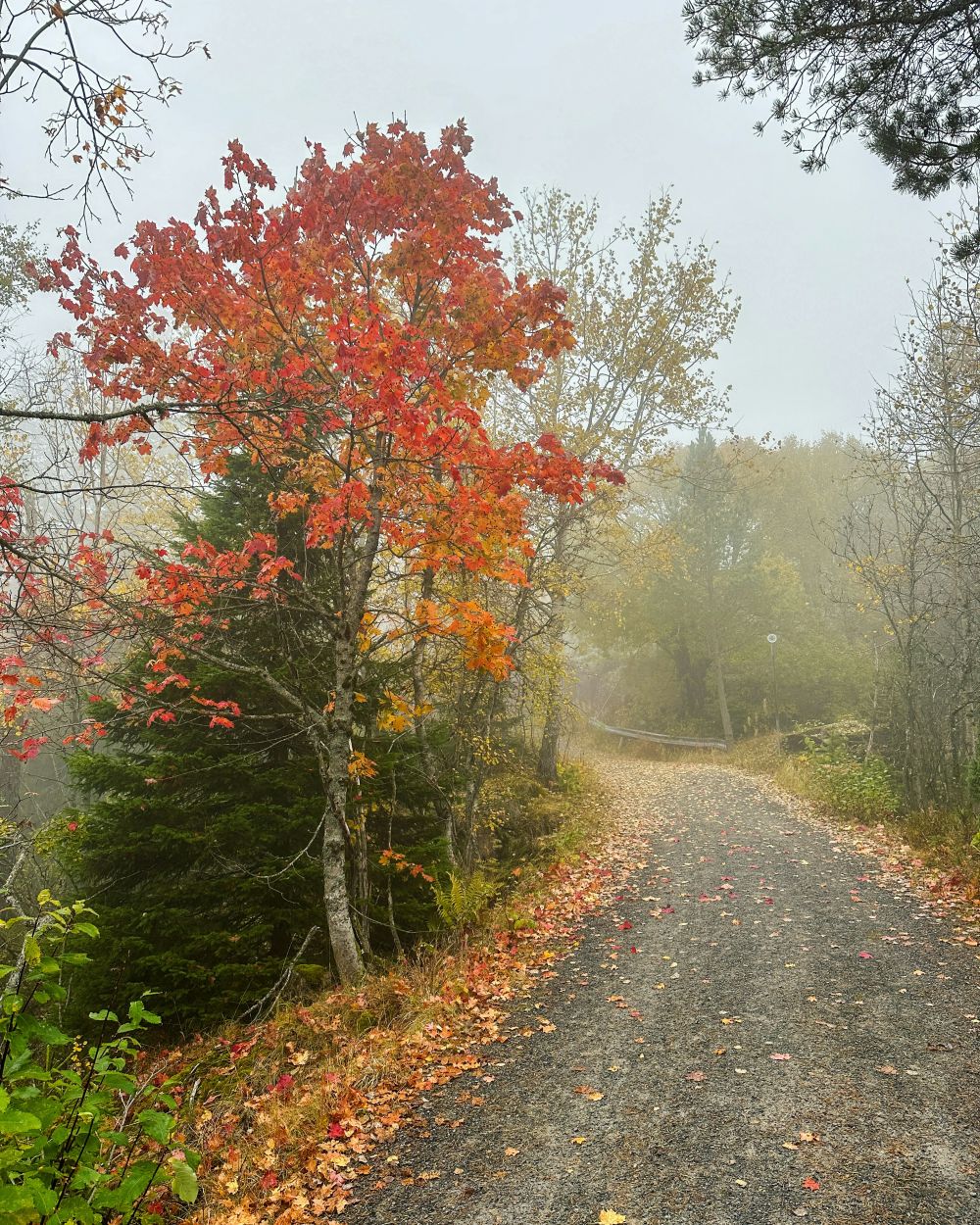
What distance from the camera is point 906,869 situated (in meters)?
9.01

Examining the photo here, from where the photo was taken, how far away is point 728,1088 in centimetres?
448

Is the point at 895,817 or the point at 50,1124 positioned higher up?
the point at 50,1124

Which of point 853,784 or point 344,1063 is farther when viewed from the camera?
point 853,784

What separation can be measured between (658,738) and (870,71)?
80.4 ft

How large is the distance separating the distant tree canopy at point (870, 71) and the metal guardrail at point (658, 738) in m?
21.9

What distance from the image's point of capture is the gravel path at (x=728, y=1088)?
356 centimetres

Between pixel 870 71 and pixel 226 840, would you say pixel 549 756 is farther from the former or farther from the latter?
pixel 870 71


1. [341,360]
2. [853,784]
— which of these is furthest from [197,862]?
[853,784]

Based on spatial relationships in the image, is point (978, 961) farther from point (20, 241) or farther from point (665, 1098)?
point (20, 241)

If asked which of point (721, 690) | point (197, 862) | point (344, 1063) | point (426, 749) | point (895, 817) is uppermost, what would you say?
point (721, 690)

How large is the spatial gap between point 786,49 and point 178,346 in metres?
5.59

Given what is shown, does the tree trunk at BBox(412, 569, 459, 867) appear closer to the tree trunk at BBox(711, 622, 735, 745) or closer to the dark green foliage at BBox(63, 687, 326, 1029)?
the dark green foliage at BBox(63, 687, 326, 1029)

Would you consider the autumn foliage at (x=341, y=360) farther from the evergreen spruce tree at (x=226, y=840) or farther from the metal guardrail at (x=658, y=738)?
the metal guardrail at (x=658, y=738)

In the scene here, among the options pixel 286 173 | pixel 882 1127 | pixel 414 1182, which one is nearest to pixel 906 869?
pixel 882 1127
